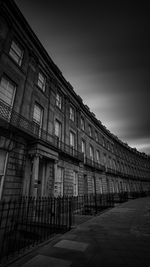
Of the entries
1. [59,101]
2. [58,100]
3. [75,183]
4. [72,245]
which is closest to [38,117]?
[58,100]

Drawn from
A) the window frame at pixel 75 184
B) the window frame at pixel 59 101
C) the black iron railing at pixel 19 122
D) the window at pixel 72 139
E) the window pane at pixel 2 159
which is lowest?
the window frame at pixel 75 184

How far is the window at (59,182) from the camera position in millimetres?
11825

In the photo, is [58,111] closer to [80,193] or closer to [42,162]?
[42,162]

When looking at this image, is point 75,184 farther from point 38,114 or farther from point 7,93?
point 7,93

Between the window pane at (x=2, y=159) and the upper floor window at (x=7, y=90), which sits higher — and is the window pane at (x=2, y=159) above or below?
below

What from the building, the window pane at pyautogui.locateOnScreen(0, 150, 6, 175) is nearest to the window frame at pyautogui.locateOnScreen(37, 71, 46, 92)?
the building

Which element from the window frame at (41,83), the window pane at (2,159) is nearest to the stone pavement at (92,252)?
the window pane at (2,159)

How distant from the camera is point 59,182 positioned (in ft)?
40.5

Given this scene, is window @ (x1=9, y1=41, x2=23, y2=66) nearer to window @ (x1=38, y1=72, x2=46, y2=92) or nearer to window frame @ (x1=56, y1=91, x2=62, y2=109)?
window @ (x1=38, y1=72, x2=46, y2=92)

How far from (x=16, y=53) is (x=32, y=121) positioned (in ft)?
17.8

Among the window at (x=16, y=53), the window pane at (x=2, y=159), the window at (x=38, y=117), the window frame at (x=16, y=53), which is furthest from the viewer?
the window at (x=38, y=117)

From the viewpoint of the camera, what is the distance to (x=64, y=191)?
1232 cm

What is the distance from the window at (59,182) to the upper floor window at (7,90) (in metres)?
6.90

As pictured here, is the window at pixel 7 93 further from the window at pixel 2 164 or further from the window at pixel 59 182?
the window at pixel 59 182
